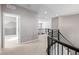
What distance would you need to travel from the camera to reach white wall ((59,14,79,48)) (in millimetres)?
1919

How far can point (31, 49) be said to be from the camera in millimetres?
1994

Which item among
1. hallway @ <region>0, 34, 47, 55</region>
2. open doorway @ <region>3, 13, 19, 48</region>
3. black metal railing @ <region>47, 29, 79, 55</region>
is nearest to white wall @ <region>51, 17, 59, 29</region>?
black metal railing @ <region>47, 29, 79, 55</region>

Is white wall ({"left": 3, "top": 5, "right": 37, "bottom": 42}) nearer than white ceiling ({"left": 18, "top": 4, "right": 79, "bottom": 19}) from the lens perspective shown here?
No

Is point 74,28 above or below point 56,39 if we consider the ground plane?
above

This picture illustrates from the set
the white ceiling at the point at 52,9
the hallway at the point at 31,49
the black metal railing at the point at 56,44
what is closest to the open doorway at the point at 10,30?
the hallway at the point at 31,49

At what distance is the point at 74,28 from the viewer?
1.96m

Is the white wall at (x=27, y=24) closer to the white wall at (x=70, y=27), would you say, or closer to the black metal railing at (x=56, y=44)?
the black metal railing at (x=56, y=44)

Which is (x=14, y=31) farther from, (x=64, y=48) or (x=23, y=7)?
(x=64, y=48)

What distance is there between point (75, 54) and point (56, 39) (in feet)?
1.58

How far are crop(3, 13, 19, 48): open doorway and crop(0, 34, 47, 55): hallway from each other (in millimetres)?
106

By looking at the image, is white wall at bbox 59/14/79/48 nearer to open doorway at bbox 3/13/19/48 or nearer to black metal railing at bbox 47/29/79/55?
black metal railing at bbox 47/29/79/55

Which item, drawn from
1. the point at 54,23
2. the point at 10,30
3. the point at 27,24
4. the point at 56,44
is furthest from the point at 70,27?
the point at 10,30

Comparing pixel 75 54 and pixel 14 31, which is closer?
pixel 75 54
